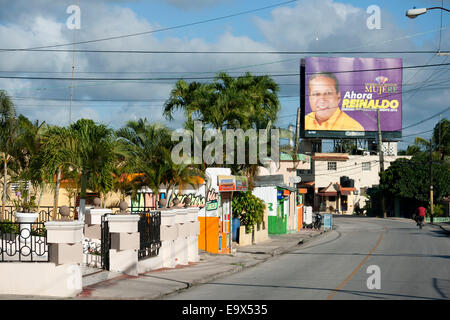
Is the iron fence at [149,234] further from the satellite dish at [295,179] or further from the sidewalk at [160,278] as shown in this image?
the satellite dish at [295,179]

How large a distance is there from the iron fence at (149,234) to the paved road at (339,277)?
2.27m

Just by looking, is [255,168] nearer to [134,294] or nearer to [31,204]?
[31,204]

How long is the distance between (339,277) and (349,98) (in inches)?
2481

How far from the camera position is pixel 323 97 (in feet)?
254

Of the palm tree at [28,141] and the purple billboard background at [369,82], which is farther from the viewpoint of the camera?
the purple billboard background at [369,82]

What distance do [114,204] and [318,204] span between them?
200ft

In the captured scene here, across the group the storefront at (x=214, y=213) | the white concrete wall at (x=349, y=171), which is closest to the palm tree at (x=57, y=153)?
the storefront at (x=214, y=213)

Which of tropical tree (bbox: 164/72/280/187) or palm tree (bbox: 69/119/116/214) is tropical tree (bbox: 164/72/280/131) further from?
palm tree (bbox: 69/119/116/214)

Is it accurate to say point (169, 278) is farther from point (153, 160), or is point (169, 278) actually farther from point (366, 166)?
point (366, 166)

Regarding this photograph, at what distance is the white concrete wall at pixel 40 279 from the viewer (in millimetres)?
13602

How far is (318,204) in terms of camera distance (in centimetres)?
8894

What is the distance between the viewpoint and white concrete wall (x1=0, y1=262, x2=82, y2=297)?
1360 centimetres

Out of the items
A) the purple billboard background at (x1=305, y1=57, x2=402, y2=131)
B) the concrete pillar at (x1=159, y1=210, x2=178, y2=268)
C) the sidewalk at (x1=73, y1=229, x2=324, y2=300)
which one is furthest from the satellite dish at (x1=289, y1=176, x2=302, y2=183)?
the purple billboard background at (x1=305, y1=57, x2=402, y2=131)

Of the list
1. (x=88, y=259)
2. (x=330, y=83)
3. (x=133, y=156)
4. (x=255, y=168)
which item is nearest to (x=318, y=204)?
(x=330, y=83)
